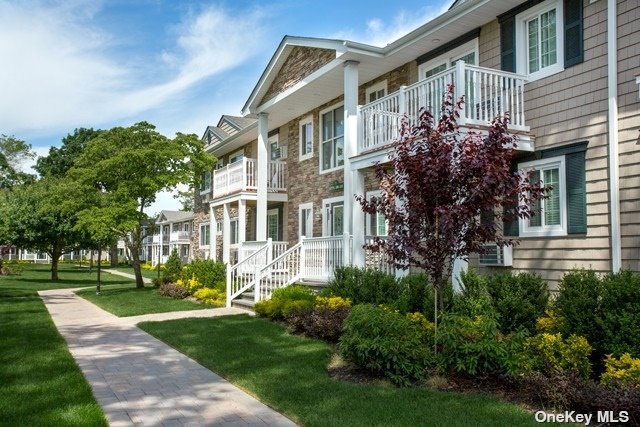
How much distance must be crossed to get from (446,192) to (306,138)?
1241 cm

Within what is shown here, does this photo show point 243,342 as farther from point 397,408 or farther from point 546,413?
point 546,413

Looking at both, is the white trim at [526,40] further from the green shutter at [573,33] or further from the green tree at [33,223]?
the green tree at [33,223]

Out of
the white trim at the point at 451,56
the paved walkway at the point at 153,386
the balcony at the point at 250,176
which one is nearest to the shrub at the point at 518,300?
the paved walkway at the point at 153,386

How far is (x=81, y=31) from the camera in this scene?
12555mm

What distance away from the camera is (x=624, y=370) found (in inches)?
235

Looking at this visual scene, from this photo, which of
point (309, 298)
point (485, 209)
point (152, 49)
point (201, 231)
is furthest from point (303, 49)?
point (201, 231)

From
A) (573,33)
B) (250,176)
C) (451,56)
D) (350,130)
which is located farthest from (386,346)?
(250,176)

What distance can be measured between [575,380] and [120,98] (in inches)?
669

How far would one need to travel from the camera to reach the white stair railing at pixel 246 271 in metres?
16.1

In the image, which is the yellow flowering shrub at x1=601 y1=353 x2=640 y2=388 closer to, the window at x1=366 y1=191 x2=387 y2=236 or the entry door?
the window at x1=366 y1=191 x2=387 y2=236

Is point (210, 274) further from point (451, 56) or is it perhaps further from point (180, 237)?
point (180, 237)

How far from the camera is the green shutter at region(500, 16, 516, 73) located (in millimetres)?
11016

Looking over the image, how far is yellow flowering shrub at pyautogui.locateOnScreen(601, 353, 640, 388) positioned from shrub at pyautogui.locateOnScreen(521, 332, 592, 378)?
1.08ft

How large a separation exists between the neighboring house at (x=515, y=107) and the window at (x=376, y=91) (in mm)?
48
